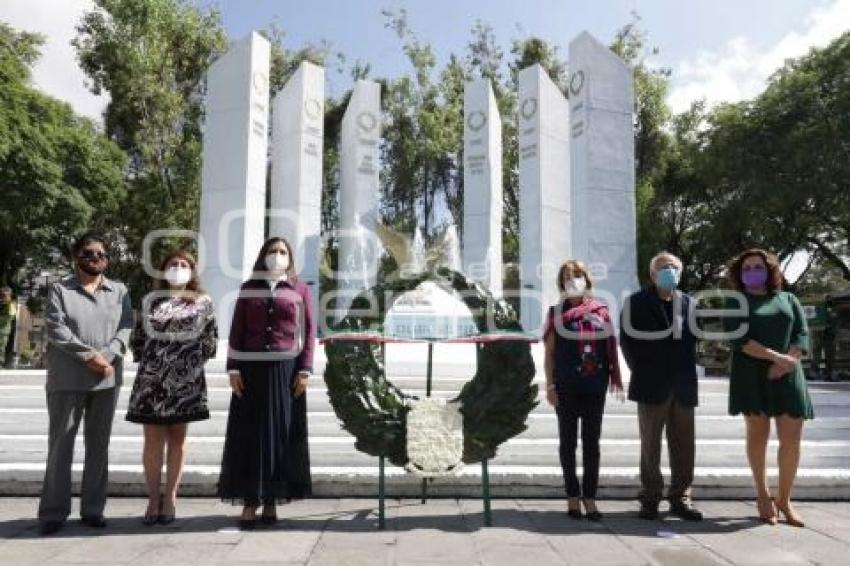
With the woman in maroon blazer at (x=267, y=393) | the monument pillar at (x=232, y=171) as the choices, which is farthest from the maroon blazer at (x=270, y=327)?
the monument pillar at (x=232, y=171)

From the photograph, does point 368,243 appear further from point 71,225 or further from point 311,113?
point 71,225

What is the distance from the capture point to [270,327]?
13.7 ft

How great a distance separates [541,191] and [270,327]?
1045 centimetres

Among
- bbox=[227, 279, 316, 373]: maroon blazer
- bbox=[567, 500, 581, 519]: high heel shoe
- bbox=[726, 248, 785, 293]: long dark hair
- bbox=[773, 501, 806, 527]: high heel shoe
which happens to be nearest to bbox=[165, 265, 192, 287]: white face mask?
bbox=[227, 279, 316, 373]: maroon blazer

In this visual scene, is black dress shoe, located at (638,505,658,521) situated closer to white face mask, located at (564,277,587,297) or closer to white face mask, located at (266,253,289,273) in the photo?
white face mask, located at (564,277,587,297)

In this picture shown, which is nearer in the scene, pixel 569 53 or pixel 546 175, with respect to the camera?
pixel 569 53

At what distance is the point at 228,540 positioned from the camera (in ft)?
12.4

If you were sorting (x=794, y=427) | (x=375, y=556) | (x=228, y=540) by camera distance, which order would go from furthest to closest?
1. (x=794, y=427)
2. (x=228, y=540)
3. (x=375, y=556)

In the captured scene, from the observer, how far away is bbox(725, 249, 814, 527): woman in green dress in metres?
4.35

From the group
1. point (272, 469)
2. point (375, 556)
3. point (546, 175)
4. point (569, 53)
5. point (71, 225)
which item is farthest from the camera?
point (71, 225)

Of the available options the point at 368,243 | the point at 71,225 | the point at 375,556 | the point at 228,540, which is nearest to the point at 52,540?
the point at 228,540

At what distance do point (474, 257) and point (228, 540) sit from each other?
1203cm

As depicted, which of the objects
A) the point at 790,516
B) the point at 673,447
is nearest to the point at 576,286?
the point at 673,447

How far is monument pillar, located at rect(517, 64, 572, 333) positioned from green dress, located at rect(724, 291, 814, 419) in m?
9.06
